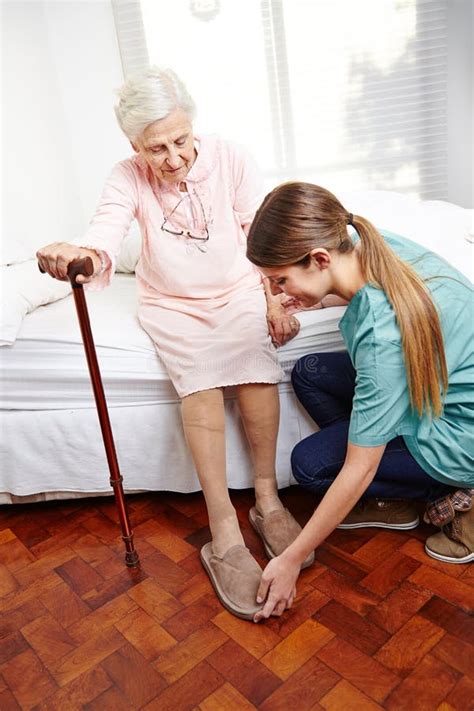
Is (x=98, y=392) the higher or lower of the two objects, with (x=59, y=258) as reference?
lower

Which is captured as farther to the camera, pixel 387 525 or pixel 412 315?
pixel 387 525

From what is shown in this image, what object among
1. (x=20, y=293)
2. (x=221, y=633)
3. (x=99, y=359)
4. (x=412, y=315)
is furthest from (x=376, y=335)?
(x=20, y=293)

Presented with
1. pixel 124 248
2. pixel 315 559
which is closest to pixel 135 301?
pixel 124 248

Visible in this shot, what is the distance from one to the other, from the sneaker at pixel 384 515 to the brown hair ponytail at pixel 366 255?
15.9 inches

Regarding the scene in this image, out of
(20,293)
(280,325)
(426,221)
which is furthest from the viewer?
(426,221)

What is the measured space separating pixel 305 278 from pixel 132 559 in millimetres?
797

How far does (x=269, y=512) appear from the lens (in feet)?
4.82

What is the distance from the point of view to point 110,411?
1.64 m

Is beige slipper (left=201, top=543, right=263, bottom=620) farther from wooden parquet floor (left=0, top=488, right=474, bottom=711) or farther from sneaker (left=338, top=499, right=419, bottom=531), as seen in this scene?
sneaker (left=338, top=499, right=419, bottom=531)

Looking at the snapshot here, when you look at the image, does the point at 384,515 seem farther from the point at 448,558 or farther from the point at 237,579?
the point at 237,579

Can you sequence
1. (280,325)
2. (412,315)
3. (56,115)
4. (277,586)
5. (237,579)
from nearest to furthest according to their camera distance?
(412,315)
(277,586)
(237,579)
(280,325)
(56,115)

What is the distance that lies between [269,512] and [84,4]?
267cm

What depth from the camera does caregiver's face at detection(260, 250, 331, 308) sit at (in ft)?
3.66

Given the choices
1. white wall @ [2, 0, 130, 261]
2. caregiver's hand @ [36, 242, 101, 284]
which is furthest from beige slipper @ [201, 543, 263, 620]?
white wall @ [2, 0, 130, 261]
